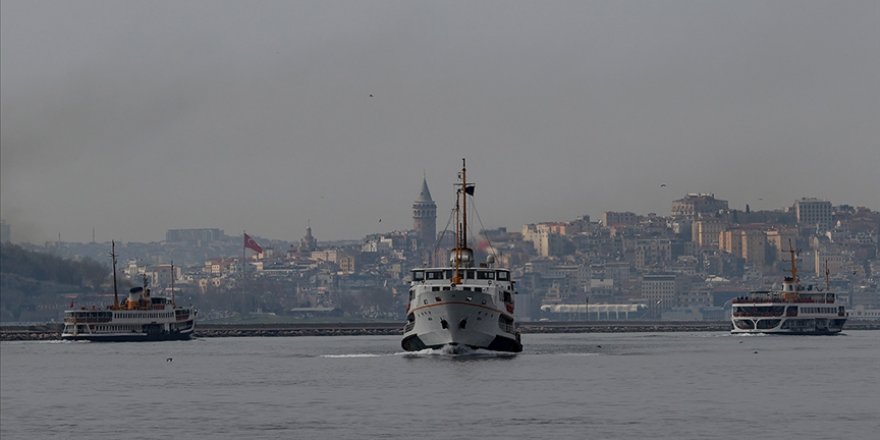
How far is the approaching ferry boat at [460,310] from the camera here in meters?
113

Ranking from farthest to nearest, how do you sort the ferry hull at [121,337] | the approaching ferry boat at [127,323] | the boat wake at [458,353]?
1. the approaching ferry boat at [127,323]
2. the ferry hull at [121,337]
3. the boat wake at [458,353]

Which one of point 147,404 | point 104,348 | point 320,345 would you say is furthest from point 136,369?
point 320,345

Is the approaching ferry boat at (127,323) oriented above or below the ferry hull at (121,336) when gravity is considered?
above

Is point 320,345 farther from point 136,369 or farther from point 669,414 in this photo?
point 669,414

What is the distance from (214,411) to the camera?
258 ft

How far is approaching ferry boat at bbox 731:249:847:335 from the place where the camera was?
589ft

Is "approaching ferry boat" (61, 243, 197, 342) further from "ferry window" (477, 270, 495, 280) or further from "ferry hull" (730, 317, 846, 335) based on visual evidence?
"ferry window" (477, 270, 495, 280)

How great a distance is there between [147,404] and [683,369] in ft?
113

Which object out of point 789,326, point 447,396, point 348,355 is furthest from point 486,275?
point 789,326

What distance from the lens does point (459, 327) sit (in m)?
114

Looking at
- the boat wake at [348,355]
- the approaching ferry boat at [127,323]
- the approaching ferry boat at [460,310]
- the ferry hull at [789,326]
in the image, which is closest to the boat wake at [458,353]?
the approaching ferry boat at [460,310]

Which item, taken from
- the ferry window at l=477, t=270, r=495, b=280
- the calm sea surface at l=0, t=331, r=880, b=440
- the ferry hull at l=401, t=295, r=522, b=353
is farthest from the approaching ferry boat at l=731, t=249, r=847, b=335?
the ferry hull at l=401, t=295, r=522, b=353

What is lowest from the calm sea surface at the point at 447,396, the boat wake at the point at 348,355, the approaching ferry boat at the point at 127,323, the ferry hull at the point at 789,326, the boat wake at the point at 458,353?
the calm sea surface at the point at 447,396

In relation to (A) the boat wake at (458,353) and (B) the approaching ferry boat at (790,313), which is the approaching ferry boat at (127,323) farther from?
(A) the boat wake at (458,353)
